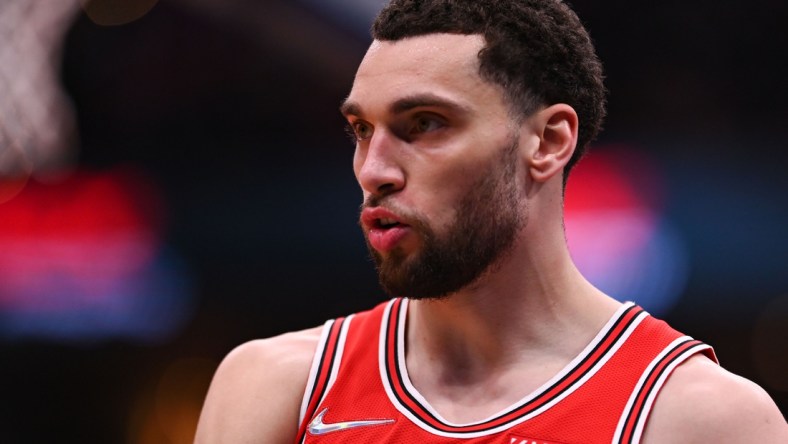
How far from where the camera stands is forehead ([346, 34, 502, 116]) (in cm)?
260

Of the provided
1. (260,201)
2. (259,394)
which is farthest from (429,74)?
(260,201)

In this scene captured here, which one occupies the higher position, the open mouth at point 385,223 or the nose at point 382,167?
the nose at point 382,167

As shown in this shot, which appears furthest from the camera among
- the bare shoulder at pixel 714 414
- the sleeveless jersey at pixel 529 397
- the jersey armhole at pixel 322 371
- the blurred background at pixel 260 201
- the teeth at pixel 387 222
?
the blurred background at pixel 260 201

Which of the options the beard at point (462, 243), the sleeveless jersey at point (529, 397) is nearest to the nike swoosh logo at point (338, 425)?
the sleeveless jersey at point (529, 397)

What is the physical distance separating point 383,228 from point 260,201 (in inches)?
179

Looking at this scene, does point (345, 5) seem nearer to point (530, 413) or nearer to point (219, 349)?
point (219, 349)

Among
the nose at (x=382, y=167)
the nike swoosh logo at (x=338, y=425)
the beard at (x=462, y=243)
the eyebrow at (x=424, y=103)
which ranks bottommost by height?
the nike swoosh logo at (x=338, y=425)

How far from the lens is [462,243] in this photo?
2.62 meters

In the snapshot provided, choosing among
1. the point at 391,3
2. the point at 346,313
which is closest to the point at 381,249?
the point at 391,3

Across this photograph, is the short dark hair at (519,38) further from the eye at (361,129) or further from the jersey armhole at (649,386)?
the jersey armhole at (649,386)

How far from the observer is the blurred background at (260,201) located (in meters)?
6.22

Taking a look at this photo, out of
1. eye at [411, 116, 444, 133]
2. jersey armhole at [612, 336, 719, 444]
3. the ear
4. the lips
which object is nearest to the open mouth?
the lips

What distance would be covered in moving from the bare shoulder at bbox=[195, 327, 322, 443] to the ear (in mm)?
794

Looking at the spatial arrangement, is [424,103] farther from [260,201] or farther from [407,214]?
[260,201]
